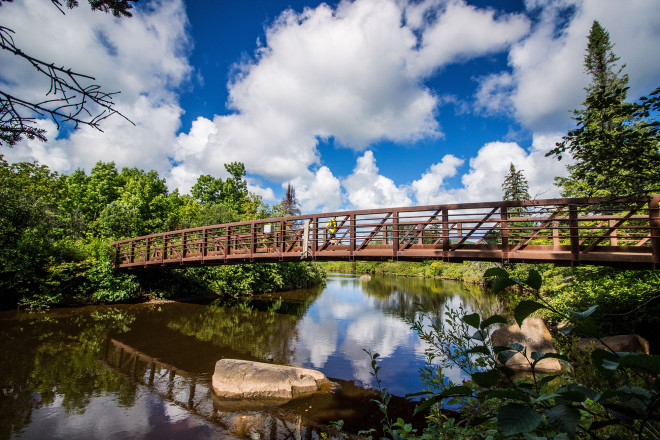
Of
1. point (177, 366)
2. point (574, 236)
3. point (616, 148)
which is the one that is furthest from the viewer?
point (177, 366)

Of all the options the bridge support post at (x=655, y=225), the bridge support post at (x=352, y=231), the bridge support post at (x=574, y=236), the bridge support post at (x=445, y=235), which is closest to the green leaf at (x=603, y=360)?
the bridge support post at (x=574, y=236)

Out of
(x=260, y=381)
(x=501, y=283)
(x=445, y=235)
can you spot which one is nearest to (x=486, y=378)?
(x=501, y=283)

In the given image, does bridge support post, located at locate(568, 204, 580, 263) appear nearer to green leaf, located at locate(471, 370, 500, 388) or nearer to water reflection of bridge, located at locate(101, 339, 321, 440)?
water reflection of bridge, located at locate(101, 339, 321, 440)

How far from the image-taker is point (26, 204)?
17.0 meters

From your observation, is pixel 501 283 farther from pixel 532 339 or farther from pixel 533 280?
pixel 532 339

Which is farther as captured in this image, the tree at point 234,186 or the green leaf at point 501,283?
the tree at point 234,186

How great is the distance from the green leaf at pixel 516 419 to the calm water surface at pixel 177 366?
1.07m

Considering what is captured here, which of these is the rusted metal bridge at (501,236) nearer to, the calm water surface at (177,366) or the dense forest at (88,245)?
the calm water surface at (177,366)

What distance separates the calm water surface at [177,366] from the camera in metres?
5.89

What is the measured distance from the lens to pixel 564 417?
Result: 0.81m

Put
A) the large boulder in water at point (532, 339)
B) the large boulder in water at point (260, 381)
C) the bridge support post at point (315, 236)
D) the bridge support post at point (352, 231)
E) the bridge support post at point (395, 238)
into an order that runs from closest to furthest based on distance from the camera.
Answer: the large boulder in water at point (260, 381), the large boulder in water at point (532, 339), the bridge support post at point (395, 238), the bridge support post at point (352, 231), the bridge support post at point (315, 236)

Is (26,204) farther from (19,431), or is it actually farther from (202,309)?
(19,431)

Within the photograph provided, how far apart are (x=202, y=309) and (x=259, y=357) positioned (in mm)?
9371

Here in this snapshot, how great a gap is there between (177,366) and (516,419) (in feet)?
33.0
